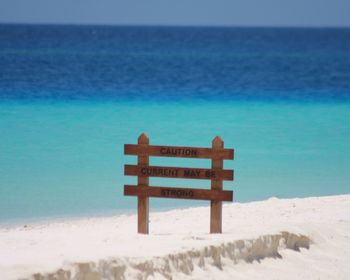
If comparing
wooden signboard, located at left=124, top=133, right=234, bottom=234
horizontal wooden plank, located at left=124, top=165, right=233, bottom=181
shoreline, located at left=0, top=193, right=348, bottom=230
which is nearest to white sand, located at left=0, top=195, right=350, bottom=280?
wooden signboard, located at left=124, top=133, right=234, bottom=234

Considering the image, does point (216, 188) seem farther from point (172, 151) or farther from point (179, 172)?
point (172, 151)

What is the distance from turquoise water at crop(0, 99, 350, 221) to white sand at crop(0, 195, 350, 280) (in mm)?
4085

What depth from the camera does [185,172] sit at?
9.59 meters

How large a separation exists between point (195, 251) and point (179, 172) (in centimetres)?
111

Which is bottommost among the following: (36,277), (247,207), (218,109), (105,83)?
(36,277)

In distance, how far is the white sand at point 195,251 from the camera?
7.89 metres

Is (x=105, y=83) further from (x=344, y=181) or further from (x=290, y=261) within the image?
(x=290, y=261)

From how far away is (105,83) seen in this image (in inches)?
1788

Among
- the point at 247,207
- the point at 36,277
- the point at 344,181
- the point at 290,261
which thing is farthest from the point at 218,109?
A: the point at 36,277

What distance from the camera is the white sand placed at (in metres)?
7.89

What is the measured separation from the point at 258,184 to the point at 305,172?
1.78 metres

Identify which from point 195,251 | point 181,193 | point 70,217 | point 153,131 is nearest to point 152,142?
point 153,131

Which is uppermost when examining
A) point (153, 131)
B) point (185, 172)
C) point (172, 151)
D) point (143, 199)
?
point (153, 131)

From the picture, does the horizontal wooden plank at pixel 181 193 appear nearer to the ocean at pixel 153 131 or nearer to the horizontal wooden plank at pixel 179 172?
the horizontal wooden plank at pixel 179 172
